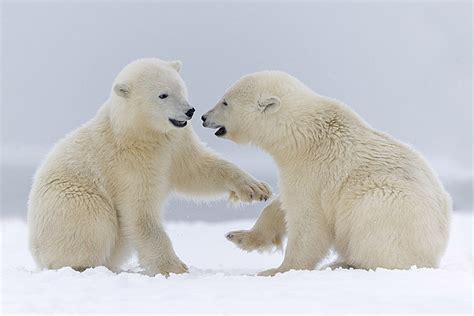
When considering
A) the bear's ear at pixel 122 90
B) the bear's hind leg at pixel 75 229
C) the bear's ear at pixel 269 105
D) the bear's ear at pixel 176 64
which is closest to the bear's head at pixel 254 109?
the bear's ear at pixel 269 105

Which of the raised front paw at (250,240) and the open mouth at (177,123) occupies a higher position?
the open mouth at (177,123)

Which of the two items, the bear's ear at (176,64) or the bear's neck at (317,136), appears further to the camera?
the bear's ear at (176,64)

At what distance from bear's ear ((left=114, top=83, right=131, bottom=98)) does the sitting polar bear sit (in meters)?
0.78

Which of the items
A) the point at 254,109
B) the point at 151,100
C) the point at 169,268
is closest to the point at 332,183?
the point at 254,109

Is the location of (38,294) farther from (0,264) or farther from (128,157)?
(0,264)

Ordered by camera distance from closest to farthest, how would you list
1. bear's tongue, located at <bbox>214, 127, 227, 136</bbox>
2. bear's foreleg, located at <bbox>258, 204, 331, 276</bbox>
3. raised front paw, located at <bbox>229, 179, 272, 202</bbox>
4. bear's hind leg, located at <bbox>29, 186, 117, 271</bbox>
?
bear's foreleg, located at <bbox>258, 204, 331, 276</bbox>, bear's hind leg, located at <bbox>29, 186, 117, 271</bbox>, bear's tongue, located at <bbox>214, 127, 227, 136</bbox>, raised front paw, located at <bbox>229, 179, 272, 202</bbox>

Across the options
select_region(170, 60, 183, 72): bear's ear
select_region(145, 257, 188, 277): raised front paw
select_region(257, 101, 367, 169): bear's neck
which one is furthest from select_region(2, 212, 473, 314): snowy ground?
select_region(170, 60, 183, 72): bear's ear

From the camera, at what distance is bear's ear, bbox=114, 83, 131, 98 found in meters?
6.79

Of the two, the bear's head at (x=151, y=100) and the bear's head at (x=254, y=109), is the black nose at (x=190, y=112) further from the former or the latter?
the bear's head at (x=254, y=109)

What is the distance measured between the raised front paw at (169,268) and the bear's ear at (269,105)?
1626mm

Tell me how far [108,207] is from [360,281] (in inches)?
105

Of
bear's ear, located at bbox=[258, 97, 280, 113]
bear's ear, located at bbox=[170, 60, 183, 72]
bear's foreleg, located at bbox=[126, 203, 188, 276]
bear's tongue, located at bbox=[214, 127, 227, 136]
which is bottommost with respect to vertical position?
bear's foreleg, located at bbox=[126, 203, 188, 276]

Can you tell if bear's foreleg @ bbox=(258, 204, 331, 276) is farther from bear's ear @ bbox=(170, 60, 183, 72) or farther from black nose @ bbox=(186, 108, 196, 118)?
bear's ear @ bbox=(170, 60, 183, 72)

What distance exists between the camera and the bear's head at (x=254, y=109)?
677cm
